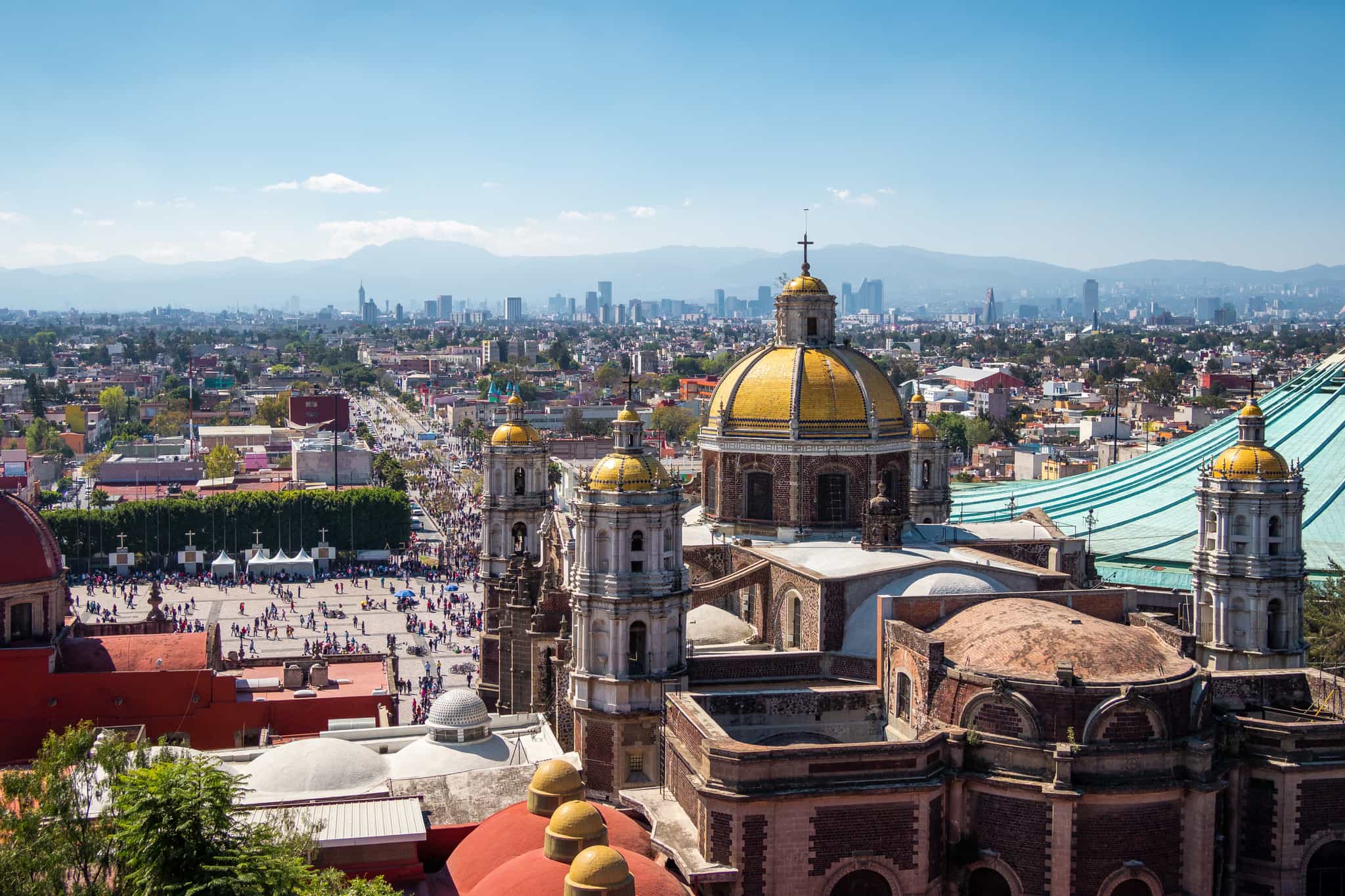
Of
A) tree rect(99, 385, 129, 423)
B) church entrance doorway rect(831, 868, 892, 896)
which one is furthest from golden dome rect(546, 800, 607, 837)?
tree rect(99, 385, 129, 423)

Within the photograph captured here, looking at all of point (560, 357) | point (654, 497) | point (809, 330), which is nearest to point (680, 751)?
point (654, 497)

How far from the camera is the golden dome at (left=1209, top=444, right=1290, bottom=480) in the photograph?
25984 mm

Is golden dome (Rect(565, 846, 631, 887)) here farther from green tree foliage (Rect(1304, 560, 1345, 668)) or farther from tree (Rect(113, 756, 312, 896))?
green tree foliage (Rect(1304, 560, 1345, 668))

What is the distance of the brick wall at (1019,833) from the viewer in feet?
60.6

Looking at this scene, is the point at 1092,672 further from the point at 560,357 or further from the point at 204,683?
the point at 560,357

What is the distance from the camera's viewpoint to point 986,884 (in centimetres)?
1903

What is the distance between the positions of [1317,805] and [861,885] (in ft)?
23.3

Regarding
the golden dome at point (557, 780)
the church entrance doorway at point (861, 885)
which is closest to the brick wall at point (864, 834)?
the church entrance doorway at point (861, 885)

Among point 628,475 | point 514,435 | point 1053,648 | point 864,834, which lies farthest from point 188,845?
point 514,435

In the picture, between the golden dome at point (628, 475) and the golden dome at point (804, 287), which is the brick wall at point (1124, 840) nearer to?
the golden dome at point (628, 475)

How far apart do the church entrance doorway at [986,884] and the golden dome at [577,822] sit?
5854 mm

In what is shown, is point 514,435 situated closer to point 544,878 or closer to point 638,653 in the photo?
point 638,653

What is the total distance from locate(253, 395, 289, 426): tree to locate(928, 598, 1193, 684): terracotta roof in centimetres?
9128

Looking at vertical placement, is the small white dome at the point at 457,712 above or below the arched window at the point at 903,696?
below
